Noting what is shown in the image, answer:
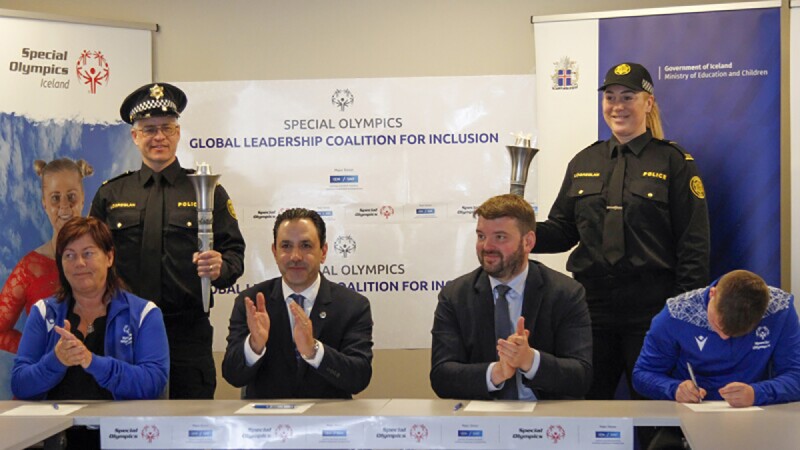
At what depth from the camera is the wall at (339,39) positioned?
559 centimetres

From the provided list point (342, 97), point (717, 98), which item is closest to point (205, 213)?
point (342, 97)

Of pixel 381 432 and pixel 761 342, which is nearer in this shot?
pixel 381 432

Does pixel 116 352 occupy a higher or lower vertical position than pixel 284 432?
higher

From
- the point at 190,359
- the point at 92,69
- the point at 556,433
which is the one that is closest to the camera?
the point at 556,433

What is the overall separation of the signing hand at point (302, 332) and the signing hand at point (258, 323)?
0.39ft

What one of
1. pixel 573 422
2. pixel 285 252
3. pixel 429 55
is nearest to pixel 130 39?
pixel 429 55

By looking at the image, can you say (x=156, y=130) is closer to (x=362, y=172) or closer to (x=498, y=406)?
(x=362, y=172)

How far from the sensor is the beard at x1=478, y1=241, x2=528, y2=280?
3645mm

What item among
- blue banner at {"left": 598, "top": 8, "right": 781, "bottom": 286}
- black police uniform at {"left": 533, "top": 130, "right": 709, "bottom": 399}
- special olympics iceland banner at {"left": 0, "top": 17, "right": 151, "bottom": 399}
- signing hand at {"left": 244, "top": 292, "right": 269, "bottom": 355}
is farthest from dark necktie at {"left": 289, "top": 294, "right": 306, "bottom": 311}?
blue banner at {"left": 598, "top": 8, "right": 781, "bottom": 286}

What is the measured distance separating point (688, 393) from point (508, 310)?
705 millimetres

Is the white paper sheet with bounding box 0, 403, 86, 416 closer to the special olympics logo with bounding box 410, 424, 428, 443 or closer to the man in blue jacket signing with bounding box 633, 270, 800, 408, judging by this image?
the special olympics logo with bounding box 410, 424, 428, 443

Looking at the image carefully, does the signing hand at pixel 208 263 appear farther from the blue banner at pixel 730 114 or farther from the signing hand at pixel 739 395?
the blue banner at pixel 730 114

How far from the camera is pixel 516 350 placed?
3.31 m

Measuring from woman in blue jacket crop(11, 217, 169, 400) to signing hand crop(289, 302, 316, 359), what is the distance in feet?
1.76
